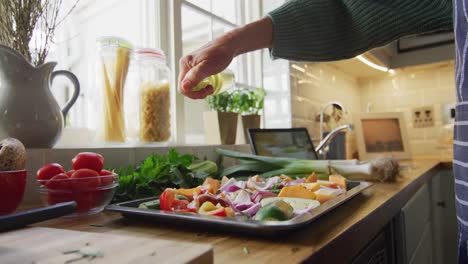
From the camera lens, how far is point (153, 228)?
24.0 inches

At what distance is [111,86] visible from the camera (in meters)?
1.16

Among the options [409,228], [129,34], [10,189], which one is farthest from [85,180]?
[129,34]

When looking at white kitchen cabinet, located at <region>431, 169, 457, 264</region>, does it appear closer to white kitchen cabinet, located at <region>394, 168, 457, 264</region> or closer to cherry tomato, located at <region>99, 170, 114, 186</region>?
white kitchen cabinet, located at <region>394, 168, 457, 264</region>

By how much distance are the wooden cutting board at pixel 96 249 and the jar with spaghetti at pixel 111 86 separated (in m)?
0.71

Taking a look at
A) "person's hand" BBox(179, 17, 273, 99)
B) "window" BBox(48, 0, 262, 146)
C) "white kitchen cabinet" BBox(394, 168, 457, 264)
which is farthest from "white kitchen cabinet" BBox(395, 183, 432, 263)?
"window" BBox(48, 0, 262, 146)

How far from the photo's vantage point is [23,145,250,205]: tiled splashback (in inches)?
33.2

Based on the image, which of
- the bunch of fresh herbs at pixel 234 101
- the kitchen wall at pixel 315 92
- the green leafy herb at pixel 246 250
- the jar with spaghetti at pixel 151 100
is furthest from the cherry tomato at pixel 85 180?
the kitchen wall at pixel 315 92

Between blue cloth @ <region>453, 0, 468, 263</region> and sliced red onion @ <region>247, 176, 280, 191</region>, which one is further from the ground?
blue cloth @ <region>453, 0, 468, 263</region>

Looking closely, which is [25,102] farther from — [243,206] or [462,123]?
[462,123]

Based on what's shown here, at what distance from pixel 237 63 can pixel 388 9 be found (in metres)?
1.26

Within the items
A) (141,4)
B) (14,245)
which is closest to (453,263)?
(141,4)

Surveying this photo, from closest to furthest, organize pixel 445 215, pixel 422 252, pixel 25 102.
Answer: pixel 25 102, pixel 422 252, pixel 445 215

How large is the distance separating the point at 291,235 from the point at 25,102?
0.65 meters

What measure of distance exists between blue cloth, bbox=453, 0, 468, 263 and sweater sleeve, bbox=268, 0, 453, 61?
0.30 m
